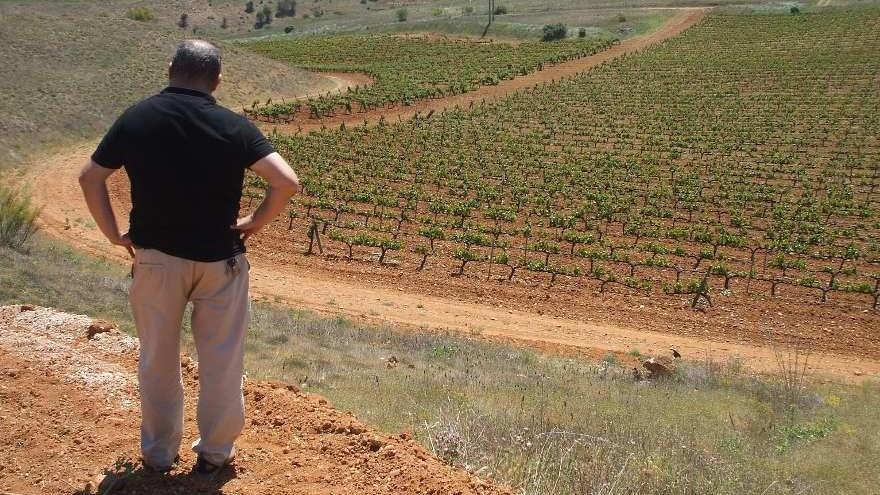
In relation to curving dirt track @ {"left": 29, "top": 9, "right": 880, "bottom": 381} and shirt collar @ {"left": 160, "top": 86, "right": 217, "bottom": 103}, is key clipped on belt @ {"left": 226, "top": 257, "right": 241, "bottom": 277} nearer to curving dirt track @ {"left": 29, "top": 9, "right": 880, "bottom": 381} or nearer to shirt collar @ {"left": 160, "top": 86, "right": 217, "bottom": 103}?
shirt collar @ {"left": 160, "top": 86, "right": 217, "bottom": 103}

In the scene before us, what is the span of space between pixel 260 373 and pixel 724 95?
39.5m

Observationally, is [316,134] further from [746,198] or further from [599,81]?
[599,81]

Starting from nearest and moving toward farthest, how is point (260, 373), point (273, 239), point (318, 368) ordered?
point (260, 373)
point (318, 368)
point (273, 239)

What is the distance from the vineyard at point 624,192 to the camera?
18.2 meters

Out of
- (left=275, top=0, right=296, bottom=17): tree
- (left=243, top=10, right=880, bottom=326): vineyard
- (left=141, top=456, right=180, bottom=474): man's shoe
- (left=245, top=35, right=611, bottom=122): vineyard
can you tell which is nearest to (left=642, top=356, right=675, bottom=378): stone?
(left=243, top=10, right=880, bottom=326): vineyard

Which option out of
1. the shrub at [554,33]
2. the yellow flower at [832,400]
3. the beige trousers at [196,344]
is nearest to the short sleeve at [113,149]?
the beige trousers at [196,344]

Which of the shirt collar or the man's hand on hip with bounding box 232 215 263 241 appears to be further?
the man's hand on hip with bounding box 232 215 263 241

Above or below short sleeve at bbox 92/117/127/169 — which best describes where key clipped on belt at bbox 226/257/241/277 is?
below

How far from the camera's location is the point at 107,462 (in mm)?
4438

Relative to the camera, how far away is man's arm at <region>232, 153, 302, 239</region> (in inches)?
154

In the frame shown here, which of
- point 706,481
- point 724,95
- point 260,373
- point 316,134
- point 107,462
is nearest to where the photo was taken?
point 107,462

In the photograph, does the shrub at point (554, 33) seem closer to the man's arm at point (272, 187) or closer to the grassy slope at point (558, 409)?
the grassy slope at point (558, 409)

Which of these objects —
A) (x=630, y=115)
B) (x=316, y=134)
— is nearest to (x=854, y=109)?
(x=630, y=115)

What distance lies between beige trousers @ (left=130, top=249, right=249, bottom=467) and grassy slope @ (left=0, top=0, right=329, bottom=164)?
86.3ft
